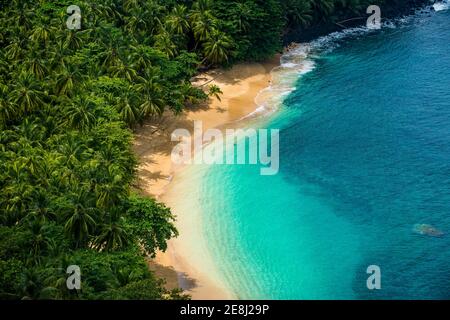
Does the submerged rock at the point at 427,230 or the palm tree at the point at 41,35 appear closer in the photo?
the submerged rock at the point at 427,230

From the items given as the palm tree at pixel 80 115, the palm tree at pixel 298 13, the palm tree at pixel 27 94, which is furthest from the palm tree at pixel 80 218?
the palm tree at pixel 298 13

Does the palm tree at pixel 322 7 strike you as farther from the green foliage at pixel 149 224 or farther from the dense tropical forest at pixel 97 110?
the green foliage at pixel 149 224

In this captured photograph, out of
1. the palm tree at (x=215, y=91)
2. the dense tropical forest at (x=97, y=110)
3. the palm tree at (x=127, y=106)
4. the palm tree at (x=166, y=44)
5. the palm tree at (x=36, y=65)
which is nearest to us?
the dense tropical forest at (x=97, y=110)

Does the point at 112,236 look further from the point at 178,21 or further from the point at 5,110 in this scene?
the point at 178,21

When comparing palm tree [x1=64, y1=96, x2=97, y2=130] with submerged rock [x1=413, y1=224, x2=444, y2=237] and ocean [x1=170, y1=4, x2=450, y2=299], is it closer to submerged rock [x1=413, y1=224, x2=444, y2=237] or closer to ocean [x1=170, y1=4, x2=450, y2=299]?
ocean [x1=170, y1=4, x2=450, y2=299]
